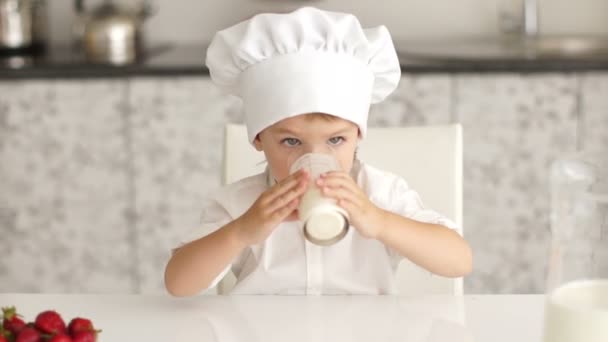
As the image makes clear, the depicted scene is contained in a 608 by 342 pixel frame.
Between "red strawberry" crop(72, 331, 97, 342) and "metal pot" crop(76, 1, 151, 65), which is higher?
"metal pot" crop(76, 1, 151, 65)

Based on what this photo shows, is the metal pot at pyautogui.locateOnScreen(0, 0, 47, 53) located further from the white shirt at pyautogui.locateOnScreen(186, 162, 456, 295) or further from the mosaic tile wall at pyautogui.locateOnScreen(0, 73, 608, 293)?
the white shirt at pyautogui.locateOnScreen(186, 162, 456, 295)

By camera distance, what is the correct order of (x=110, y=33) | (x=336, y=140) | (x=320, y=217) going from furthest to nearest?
(x=110, y=33)
(x=336, y=140)
(x=320, y=217)

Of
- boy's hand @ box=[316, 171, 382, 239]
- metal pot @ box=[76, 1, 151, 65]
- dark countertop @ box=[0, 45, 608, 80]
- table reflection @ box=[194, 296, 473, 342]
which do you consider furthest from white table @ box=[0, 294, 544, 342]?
metal pot @ box=[76, 1, 151, 65]

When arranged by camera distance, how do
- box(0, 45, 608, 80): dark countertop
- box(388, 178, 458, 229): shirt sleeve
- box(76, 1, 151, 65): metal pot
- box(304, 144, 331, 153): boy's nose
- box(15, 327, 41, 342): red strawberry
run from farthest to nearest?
box(76, 1, 151, 65): metal pot, box(0, 45, 608, 80): dark countertop, box(388, 178, 458, 229): shirt sleeve, box(304, 144, 331, 153): boy's nose, box(15, 327, 41, 342): red strawberry

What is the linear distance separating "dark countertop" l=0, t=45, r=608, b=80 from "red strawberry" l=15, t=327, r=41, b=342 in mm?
1771

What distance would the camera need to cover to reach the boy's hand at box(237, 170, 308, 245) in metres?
1.36

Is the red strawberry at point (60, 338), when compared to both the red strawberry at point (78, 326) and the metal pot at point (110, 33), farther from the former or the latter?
the metal pot at point (110, 33)

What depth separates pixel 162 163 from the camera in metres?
2.93

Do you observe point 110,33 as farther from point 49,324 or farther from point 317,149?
point 49,324

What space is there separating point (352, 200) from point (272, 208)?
105 mm

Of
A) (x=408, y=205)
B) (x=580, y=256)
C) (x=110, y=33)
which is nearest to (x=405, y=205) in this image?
(x=408, y=205)

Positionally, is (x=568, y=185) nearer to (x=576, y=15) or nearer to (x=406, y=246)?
(x=406, y=246)

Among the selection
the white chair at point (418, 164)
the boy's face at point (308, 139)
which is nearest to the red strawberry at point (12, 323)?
the boy's face at point (308, 139)

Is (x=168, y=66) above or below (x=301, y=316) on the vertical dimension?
above
